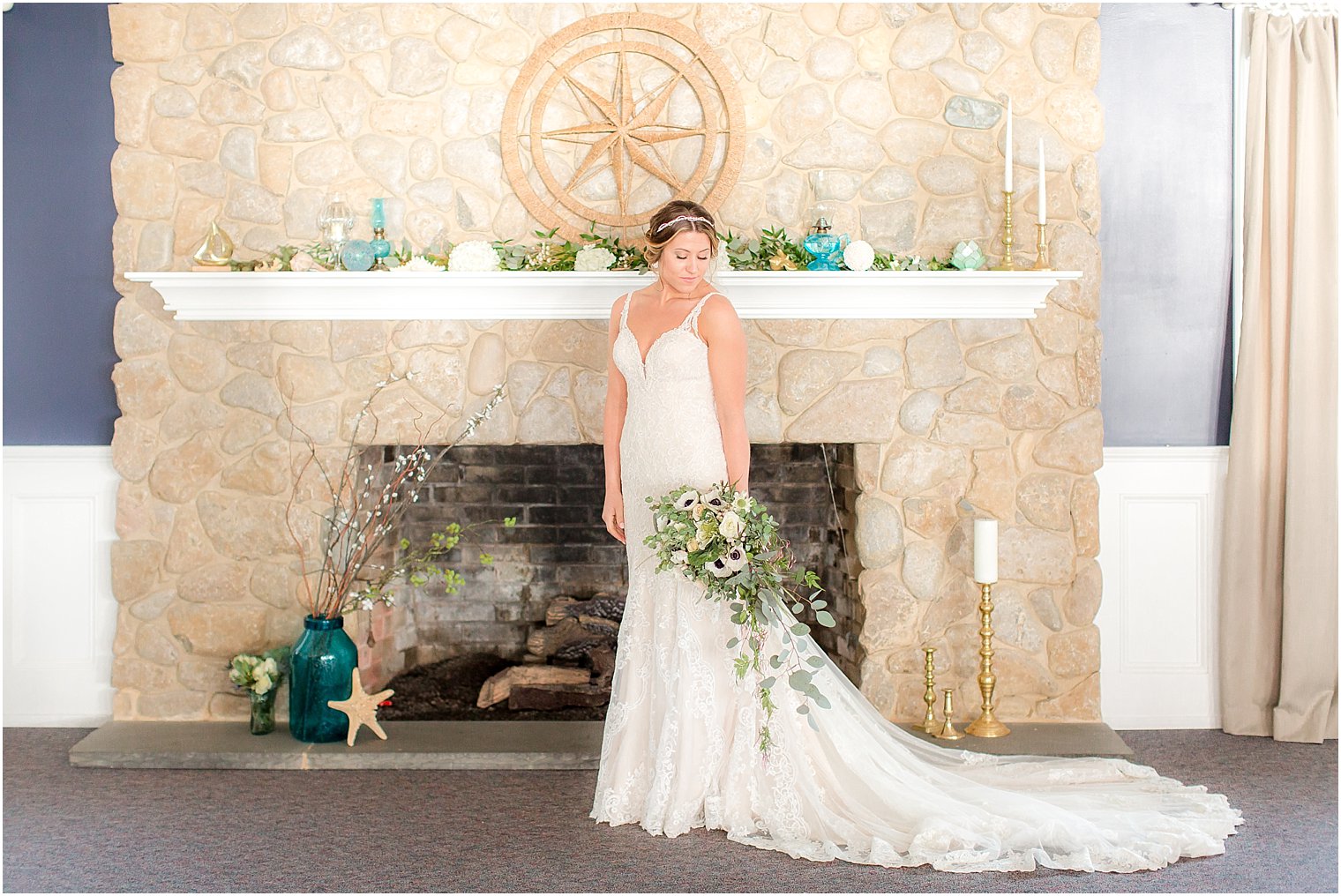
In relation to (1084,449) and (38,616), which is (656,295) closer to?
(1084,449)

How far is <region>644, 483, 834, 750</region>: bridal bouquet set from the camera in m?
2.80

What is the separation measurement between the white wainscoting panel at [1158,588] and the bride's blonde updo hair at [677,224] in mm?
1778

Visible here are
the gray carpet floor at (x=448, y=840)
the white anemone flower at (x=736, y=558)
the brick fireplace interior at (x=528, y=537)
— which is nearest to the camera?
the gray carpet floor at (x=448, y=840)

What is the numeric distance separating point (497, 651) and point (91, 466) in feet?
5.38

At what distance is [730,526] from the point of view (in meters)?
2.78

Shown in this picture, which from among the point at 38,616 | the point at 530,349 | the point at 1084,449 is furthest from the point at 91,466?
the point at 1084,449

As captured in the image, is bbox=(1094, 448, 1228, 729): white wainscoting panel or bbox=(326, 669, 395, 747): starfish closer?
bbox=(326, 669, 395, 747): starfish

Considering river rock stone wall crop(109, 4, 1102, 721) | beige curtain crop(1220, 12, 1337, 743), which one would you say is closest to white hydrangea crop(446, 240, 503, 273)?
river rock stone wall crop(109, 4, 1102, 721)

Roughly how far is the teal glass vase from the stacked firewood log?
603mm

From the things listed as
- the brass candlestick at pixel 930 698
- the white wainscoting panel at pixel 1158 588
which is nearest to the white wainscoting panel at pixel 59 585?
the brass candlestick at pixel 930 698

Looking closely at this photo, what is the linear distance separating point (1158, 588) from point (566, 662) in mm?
2166

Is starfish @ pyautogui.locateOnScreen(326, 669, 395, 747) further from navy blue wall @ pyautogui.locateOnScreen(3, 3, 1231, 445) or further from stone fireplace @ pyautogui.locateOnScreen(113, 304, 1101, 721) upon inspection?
navy blue wall @ pyautogui.locateOnScreen(3, 3, 1231, 445)

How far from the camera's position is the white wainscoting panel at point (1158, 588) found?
384 centimetres

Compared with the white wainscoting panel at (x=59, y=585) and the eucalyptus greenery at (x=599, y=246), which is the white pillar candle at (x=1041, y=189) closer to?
the eucalyptus greenery at (x=599, y=246)
